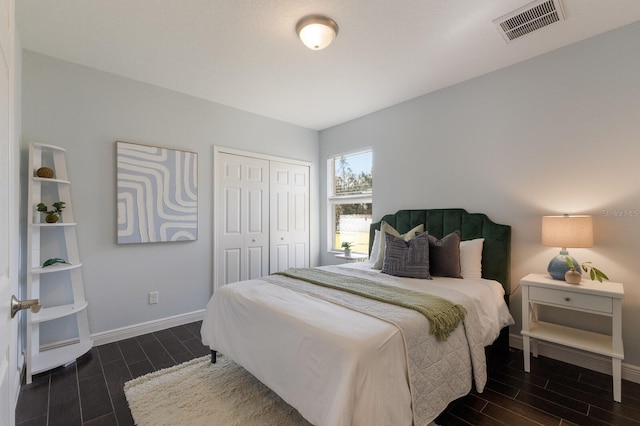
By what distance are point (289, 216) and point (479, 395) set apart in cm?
313

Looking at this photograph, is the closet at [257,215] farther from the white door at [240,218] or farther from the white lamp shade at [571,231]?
the white lamp shade at [571,231]

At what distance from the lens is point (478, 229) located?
2.96 meters

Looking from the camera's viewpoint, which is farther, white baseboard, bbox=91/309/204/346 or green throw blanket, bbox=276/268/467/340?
white baseboard, bbox=91/309/204/346

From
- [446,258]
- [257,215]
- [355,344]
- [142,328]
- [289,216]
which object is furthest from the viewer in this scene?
[289,216]

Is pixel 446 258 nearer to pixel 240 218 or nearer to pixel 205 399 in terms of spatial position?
pixel 205 399

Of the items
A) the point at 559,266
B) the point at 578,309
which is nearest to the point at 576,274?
the point at 559,266

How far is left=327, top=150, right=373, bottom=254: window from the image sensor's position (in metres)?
4.25

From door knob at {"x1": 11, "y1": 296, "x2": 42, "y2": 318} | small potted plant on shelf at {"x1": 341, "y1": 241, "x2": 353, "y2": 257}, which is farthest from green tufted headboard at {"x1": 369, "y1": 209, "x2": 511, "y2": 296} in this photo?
door knob at {"x1": 11, "y1": 296, "x2": 42, "y2": 318}

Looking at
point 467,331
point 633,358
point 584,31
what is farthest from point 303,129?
point 633,358

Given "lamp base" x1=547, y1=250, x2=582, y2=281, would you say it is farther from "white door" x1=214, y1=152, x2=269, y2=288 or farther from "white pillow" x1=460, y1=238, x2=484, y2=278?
"white door" x1=214, y1=152, x2=269, y2=288

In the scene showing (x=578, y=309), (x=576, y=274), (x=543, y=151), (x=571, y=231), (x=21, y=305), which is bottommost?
(x=578, y=309)

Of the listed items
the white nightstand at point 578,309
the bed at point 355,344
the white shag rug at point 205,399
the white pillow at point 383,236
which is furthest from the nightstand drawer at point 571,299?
the white shag rug at point 205,399

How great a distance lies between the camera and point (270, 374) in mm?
1749

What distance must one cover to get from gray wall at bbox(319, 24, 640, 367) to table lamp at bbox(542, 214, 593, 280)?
27 cm
